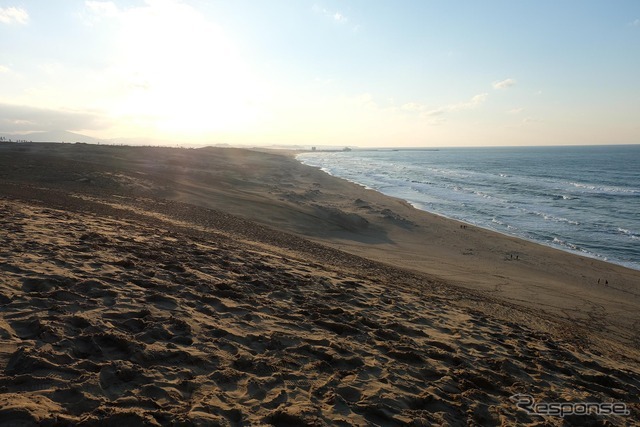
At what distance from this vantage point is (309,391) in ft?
13.6

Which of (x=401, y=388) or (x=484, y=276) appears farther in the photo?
(x=484, y=276)

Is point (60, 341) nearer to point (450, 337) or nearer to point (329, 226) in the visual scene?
point (450, 337)

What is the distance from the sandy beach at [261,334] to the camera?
12.0ft

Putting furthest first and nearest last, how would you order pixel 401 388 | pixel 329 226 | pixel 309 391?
pixel 329 226 < pixel 401 388 < pixel 309 391

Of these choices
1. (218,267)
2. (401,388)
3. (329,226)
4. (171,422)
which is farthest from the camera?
(329,226)

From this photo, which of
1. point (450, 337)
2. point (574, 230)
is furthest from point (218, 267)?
point (574, 230)

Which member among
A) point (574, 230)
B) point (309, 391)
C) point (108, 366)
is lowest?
point (574, 230)

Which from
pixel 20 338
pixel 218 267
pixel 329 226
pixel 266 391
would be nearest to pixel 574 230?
pixel 329 226

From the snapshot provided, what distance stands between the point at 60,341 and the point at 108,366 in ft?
2.25

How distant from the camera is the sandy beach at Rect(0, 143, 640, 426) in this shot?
3662 mm

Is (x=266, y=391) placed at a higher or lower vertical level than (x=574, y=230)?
higher

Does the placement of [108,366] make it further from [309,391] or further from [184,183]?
[184,183]

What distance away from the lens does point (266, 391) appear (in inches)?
157

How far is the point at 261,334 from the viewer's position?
17.1 ft
